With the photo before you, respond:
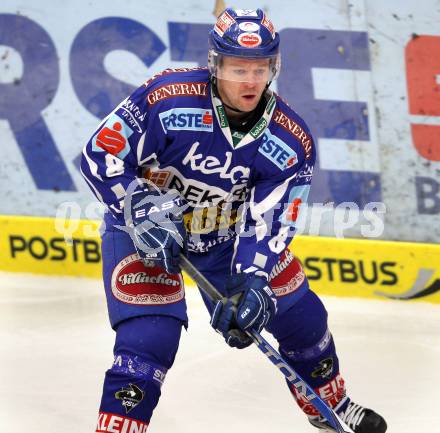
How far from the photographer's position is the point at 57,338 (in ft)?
15.7

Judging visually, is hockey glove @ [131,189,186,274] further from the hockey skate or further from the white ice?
the white ice

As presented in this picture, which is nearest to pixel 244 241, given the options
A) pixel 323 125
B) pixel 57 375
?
pixel 57 375

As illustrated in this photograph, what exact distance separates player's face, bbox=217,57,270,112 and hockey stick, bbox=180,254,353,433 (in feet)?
1.62

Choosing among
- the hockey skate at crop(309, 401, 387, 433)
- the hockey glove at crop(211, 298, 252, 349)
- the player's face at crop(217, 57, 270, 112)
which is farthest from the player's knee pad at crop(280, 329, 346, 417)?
the player's face at crop(217, 57, 270, 112)

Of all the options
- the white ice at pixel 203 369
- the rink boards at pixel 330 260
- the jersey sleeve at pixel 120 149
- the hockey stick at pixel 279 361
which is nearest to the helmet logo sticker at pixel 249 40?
the jersey sleeve at pixel 120 149

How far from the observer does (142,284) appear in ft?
10.8

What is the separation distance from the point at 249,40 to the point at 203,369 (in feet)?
5.45

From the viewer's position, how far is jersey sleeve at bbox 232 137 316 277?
3398 mm

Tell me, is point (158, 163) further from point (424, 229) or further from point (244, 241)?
point (424, 229)

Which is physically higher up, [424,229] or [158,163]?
[158,163]

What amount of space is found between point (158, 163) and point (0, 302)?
2003 mm

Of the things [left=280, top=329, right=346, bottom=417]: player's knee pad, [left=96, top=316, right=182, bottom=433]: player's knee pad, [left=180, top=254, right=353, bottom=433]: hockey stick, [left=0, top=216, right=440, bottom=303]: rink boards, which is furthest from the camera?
[left=0, top=216, right=440, bottom=303]: rink boards

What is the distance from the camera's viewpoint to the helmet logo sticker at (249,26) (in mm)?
3304

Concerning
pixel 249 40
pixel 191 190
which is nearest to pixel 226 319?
pixel 191 190
